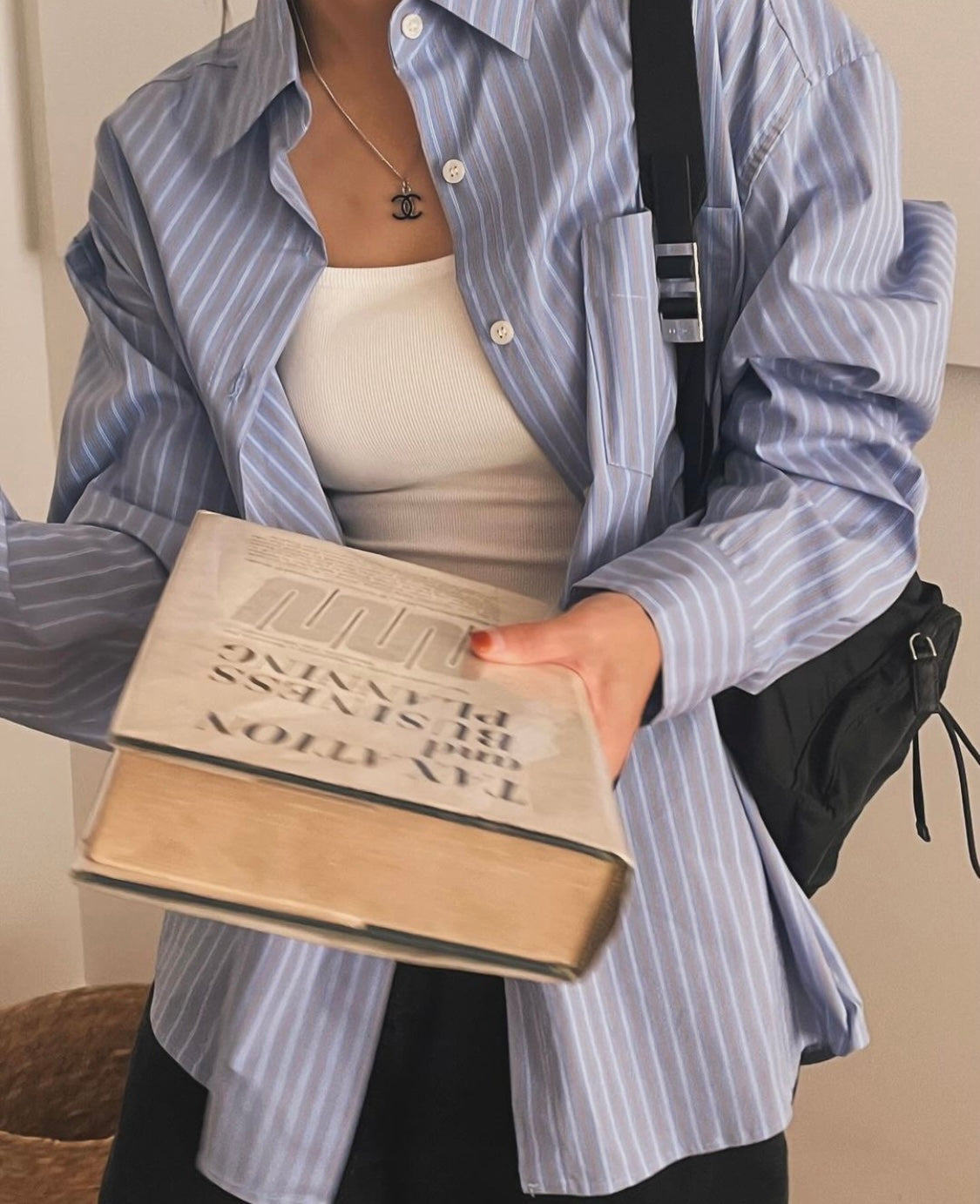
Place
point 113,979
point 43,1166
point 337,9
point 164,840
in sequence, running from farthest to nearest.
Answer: point 113,979 → point 43,1166 → point 337,9 → point 164,840

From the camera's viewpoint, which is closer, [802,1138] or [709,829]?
[709,829]

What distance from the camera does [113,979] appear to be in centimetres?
173

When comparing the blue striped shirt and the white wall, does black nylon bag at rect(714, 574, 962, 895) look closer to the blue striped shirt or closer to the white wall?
the blue striped shirt

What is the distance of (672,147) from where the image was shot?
2.07 feet

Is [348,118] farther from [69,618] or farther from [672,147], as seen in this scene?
[69,618]

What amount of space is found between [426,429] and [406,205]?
4.9 inches

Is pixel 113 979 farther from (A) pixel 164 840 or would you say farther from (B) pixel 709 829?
(A) pixel 164 840

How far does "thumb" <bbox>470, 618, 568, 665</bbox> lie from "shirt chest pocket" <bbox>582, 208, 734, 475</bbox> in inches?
6.4

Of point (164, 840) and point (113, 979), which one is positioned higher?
point (164, 840)

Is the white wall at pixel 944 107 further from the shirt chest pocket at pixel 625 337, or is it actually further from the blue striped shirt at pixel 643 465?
the shirt chest pocket at pixel 625 337

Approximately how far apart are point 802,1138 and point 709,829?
83cm

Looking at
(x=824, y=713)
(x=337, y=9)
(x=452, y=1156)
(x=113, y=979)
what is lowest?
(x=113, y=979)

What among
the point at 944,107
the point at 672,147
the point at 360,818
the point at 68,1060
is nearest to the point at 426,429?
the point at 672,147

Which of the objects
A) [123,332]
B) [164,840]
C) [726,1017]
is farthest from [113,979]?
[164,840]
